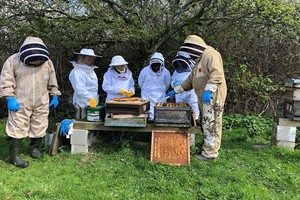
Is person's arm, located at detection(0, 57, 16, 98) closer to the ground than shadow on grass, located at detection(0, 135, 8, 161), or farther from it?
farther from it

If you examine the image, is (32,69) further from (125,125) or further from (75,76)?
(125,125)

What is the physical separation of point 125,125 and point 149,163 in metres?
0.63

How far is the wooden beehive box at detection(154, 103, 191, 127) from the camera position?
4227 millimetres

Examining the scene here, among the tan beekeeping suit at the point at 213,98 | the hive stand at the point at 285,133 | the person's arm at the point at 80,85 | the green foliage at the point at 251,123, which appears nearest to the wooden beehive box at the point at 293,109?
the hive stand at the point at 285,133

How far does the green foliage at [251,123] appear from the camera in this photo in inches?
224

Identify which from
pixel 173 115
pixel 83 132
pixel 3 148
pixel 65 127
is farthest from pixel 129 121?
pixel 3 148

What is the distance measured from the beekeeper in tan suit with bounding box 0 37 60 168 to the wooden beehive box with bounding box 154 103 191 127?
1.68m

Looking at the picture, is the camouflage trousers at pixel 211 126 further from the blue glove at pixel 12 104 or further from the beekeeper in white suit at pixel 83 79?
the blue glove at pixel 12 104

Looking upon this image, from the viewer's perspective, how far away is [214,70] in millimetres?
4051

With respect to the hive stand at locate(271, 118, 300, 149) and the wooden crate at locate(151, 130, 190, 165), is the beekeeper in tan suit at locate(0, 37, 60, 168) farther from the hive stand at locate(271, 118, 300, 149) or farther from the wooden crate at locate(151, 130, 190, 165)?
the hive stand at locate(271, 118, 300, 149)

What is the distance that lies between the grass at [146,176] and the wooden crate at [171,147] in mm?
147

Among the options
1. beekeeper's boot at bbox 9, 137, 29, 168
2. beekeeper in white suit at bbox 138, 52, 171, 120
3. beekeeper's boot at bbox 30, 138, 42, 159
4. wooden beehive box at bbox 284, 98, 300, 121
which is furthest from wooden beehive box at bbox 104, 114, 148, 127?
wooden beehive box at bbox 284, 98, 300, 121

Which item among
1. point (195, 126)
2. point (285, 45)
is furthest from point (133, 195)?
point (285, 45)

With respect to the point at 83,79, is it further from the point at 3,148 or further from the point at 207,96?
the point at 207,96
